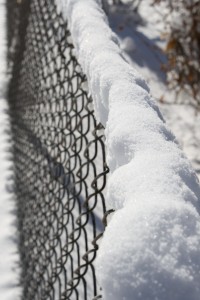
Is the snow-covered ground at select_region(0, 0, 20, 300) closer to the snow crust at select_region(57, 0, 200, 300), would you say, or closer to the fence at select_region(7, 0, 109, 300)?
the fence at select_region(7, 0, 109, 300)

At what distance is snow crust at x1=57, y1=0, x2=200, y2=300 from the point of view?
29.1 inches

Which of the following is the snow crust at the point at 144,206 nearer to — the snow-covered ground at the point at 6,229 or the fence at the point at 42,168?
the fence at the point at 42,168

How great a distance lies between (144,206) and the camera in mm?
825

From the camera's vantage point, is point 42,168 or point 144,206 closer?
point 144,206

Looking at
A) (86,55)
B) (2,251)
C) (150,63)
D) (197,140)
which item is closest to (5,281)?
(2,251)

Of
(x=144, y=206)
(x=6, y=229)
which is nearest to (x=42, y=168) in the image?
(x=6, y=229)

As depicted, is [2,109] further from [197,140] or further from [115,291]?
[115,291]

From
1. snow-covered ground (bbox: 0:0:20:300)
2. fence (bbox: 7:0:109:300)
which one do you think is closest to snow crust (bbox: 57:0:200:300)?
fence (bbox: 7:0:109:300)

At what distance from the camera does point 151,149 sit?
1009 mm

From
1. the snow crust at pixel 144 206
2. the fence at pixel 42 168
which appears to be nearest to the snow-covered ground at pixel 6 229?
the fence at pixel 42 168

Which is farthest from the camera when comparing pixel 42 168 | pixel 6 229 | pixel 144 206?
pixel 42 168

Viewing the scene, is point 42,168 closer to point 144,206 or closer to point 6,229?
point 6,229

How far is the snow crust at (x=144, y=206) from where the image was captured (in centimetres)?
74

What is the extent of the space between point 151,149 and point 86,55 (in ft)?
2.18
